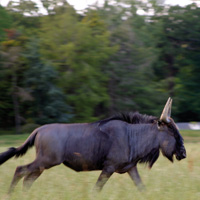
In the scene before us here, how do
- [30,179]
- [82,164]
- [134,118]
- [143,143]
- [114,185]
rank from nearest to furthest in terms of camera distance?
[30,179] → [82,164] → [114,185] → [143,143] → [134,118]

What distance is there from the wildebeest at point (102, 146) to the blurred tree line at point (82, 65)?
2413 cm

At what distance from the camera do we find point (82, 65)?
111 feet

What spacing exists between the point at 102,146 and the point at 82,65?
1044 inches

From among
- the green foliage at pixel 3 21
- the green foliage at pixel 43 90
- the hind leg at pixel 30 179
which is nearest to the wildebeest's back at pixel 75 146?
the hind leg at pixel 30 179

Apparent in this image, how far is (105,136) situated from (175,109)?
3465 centimetres

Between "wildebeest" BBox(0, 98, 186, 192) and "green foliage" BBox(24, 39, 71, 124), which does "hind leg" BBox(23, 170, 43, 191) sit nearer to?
"wildebeest" BBox(0, 98, 186, 192)

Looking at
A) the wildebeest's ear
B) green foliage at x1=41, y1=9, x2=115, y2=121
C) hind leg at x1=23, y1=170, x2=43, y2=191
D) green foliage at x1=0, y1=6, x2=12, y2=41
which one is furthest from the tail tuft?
green foliage at x1=0, y1=6, x2=12, y2=41

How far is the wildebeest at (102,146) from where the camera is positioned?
7.47 metres

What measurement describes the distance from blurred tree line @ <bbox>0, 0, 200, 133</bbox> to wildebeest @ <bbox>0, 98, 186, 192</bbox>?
2413cm

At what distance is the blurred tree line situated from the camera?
107ft

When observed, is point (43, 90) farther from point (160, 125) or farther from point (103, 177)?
point (103, 177)

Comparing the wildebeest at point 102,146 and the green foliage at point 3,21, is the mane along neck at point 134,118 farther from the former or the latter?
the green foliage at point 3,21

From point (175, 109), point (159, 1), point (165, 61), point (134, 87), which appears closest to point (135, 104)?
point (134, 87)

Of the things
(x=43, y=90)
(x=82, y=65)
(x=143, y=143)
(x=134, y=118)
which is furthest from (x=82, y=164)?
(x=82, y=65)
